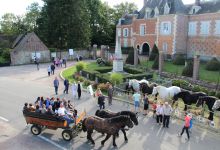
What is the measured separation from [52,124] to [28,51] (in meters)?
28.9

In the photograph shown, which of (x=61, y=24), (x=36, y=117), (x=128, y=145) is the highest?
(x=61, y=24)

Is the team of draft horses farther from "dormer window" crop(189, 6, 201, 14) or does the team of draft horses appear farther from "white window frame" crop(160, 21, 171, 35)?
"dormer window" crop(189, 6, 201, 14)

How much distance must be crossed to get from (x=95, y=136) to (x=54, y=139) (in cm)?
203

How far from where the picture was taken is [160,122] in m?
14.4

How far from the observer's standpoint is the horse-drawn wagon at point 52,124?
1173 centimetres

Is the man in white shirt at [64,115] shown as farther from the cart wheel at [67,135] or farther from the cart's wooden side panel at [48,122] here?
the cart wheel at [67,135]

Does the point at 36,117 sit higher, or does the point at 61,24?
the point at 61,24

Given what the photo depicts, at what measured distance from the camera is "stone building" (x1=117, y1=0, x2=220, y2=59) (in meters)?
37.0

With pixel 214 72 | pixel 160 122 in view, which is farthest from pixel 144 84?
pixel 214 72

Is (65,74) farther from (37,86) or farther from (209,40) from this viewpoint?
(209,40)

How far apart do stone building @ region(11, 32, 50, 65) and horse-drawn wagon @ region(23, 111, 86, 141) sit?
27324 mm

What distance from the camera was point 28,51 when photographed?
38.5m

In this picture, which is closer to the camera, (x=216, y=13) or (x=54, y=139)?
(x=54, y=139)

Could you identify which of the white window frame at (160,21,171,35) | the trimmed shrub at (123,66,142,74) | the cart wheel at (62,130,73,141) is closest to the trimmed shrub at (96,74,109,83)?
the trimmed shrub at (123,66,142,74)
